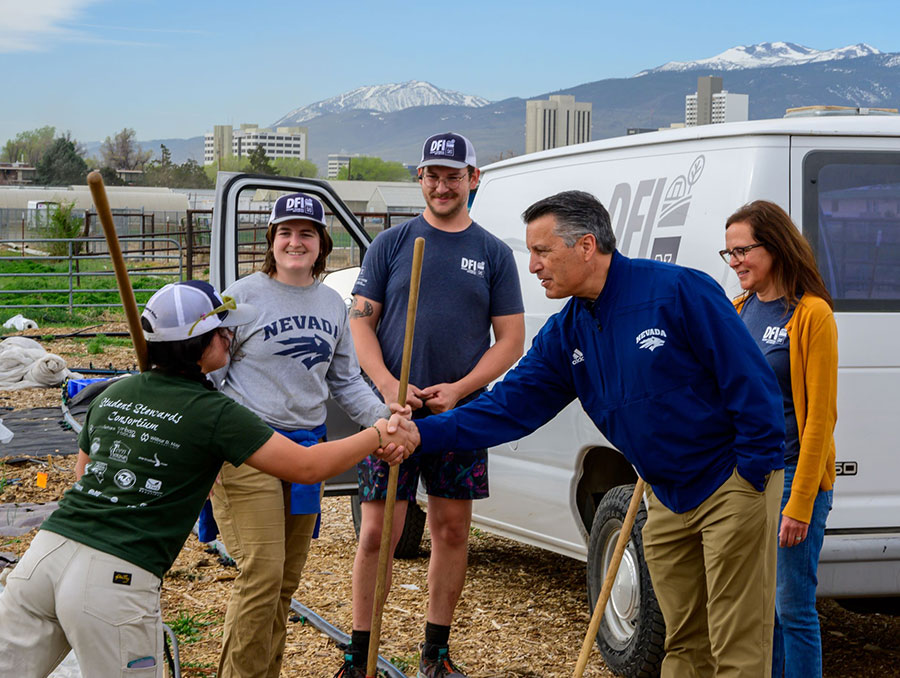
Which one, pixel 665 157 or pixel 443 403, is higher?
pixel 665 157

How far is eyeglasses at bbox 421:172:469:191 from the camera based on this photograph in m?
4.70

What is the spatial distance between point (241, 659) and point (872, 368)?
2538 millimetres

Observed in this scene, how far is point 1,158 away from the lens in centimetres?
16562

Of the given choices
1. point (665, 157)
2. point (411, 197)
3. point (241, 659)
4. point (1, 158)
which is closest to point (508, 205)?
point (665, 157)

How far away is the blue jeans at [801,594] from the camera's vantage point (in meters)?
3.84

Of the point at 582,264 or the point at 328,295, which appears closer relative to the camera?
the point at 582,264

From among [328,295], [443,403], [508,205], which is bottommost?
[443,403]

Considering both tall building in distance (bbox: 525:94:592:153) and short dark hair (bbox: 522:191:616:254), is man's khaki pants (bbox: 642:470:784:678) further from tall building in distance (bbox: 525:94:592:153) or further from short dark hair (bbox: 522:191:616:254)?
tall building in distance (bbox: 525:94:592:153)

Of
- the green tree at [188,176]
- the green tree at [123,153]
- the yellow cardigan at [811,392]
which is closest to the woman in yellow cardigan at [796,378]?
the yellow cardigan at [811,392]

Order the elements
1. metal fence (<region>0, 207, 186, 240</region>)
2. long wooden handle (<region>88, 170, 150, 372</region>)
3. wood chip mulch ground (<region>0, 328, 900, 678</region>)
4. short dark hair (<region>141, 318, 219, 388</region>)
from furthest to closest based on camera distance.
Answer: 1. metal fence (<region>0, 207, 186, 240</region>)
2. wood chip mulch ground (<region>0, 328, 900, 678</region>)
3. short dark hair (<region>141, 318, 219, 388</region>)
4. long wooden handle (<region>88, 170, 150, 372</region>)

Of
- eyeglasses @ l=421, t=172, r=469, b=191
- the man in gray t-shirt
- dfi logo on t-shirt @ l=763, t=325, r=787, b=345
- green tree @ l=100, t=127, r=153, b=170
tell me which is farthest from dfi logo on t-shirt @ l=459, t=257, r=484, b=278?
A: green tree @ l=100, t=127, r=153, b=170

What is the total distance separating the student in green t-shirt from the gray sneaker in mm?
1700

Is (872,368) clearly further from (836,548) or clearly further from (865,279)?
(836,548)

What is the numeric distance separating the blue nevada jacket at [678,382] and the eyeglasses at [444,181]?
1257 mm
